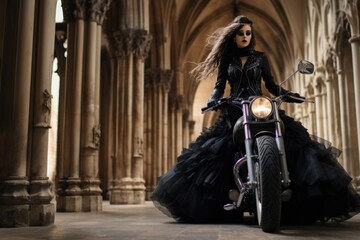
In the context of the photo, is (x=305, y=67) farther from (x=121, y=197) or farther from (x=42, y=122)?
(x=121, y=197)

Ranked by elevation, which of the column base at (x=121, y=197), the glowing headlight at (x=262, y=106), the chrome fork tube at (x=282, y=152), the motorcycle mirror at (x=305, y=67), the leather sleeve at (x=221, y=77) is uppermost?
the leather sleeve at (x=221, y=77)

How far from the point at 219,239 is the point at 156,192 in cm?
209

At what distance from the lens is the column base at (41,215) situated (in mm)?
5688

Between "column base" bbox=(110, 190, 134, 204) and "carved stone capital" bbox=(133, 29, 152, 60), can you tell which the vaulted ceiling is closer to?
"carved stone capital" bbox=(133, 29, 152, 60)

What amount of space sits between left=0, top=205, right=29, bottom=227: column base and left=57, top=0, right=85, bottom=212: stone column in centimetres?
353

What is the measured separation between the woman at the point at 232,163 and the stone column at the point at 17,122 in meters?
1.66

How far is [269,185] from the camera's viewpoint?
3932mm

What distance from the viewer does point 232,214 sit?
5449mm

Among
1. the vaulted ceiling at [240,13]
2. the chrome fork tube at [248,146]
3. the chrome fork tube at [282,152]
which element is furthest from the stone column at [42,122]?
the vaulted ceiling at [240,13]

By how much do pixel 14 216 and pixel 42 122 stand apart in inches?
49.9

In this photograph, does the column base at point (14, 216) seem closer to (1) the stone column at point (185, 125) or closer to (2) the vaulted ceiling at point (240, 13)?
(2) the vaulted ceiling at point (240, 13)

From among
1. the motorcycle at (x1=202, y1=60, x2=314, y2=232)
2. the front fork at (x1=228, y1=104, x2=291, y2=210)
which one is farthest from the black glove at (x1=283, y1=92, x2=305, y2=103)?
the front fork at (x1=228, y1=104, x2=291, y2=210)

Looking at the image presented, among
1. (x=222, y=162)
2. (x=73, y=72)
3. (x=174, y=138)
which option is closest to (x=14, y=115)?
(x=222, y=162)

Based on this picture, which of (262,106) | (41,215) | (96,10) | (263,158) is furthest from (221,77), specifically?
(96,10)
